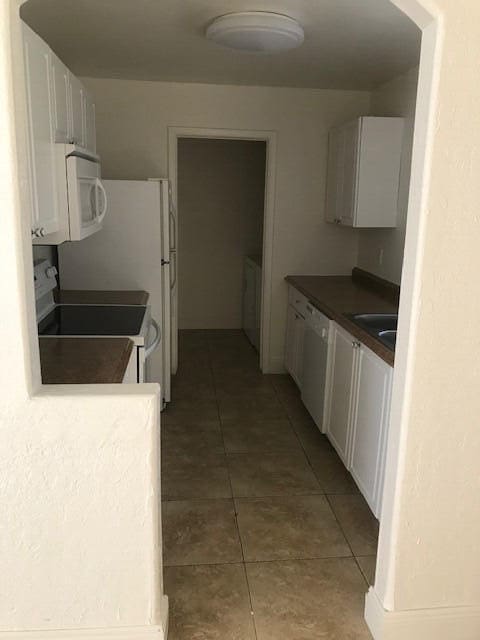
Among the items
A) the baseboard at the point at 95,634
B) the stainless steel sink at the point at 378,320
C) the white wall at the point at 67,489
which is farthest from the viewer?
the stainless steel sink at the point at 378,320

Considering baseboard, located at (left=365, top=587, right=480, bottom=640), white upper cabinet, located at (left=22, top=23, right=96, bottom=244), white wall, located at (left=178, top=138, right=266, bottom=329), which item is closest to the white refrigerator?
white upper cabinet, located at (left=22, top=23, right=96, bottom=244)

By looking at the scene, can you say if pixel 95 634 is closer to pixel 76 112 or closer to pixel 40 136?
pixel 40 136

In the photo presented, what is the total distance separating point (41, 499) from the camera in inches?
63.9

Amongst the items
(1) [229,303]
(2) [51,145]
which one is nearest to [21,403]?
(2) [51,145]

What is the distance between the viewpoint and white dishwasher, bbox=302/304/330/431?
329 centimetres

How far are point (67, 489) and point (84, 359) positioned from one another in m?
0.61

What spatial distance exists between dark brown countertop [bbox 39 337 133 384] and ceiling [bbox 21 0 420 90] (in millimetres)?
1499

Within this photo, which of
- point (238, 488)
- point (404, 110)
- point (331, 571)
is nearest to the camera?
point (331, 571)

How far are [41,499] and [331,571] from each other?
4.18 feet

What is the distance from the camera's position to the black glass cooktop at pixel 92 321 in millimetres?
2596

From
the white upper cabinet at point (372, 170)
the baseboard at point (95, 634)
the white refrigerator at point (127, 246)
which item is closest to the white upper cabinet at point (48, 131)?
the white refrigerator at point (127, 246)

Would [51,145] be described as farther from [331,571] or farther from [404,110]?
[404,110]

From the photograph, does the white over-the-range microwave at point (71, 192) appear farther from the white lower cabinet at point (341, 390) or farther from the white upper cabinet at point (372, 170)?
the white upper cabinet at point (372, 170)

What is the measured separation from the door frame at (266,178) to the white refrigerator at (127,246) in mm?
699
